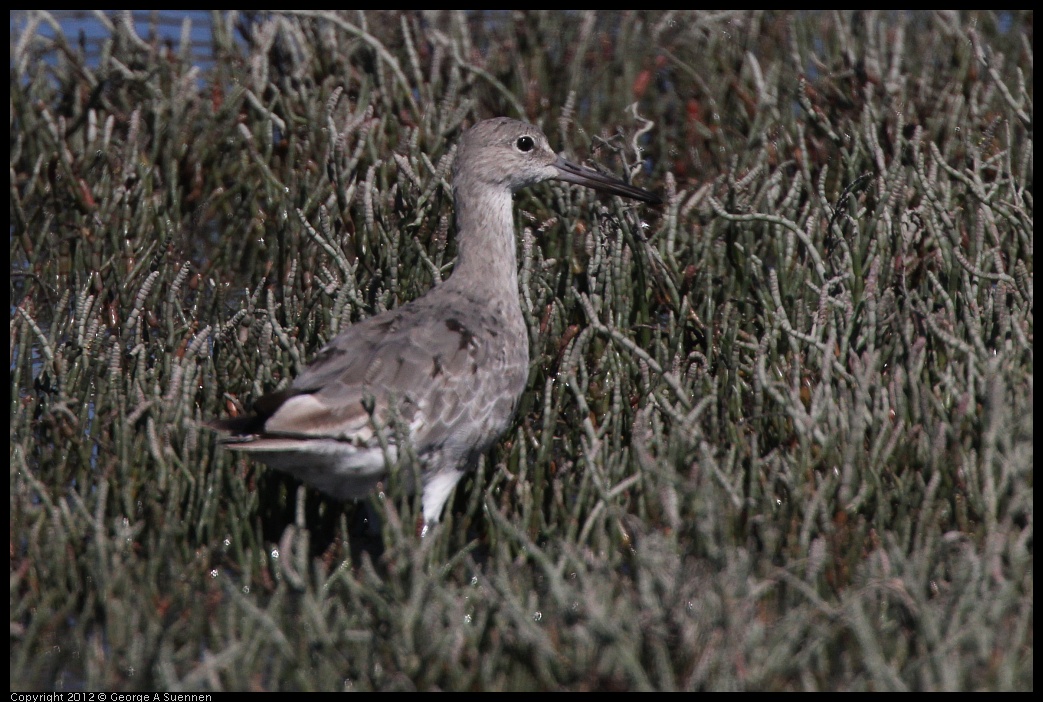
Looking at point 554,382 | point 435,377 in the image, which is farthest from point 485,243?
point 435,377

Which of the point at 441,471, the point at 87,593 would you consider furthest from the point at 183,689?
the point at 441,471

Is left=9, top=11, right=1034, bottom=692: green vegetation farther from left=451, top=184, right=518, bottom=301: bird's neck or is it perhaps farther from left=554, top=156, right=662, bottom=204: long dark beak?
left=451, top=184, right=518, bottom=301: bird's neck

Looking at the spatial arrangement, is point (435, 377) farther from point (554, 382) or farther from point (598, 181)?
point (598, 181)

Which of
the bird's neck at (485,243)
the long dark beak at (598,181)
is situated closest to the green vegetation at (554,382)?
the long dark beak at (598,181)

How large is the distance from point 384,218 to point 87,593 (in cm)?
224

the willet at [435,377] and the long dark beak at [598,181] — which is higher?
the long dark beak at [598,181]

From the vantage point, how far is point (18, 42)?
754 cm

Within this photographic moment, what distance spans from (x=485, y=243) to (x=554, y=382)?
56cm

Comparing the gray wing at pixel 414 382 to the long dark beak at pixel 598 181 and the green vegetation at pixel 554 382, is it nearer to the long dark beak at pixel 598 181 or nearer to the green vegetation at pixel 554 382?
the green vegetation at pixel 554 382

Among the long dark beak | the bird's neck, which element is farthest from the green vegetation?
the bird's neck

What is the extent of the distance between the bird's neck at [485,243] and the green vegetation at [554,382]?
0.69 ft

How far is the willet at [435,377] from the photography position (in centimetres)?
406

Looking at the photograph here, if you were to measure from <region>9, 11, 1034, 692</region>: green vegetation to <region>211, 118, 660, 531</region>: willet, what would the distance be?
151 mm

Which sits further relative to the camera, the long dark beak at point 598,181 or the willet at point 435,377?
the long dark beak at point 598,181
